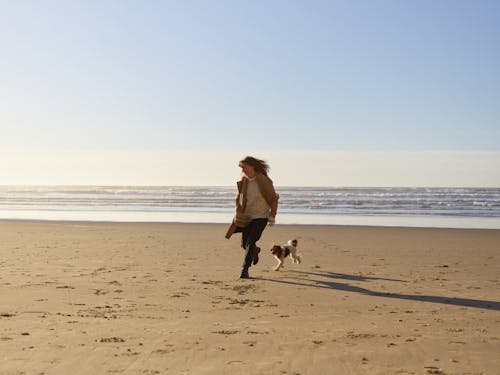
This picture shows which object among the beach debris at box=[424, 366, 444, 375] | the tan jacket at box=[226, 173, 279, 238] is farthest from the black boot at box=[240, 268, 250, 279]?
the beach debris at box=[424, 366, 444, 375]

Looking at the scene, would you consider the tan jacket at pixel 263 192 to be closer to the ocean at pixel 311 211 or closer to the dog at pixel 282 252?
the dog at pixel 282 252

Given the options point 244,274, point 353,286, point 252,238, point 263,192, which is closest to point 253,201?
point 263,192

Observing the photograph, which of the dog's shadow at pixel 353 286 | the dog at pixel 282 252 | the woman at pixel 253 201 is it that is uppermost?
the woman at pixel 253 201

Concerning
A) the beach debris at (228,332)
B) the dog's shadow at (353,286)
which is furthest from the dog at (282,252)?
the beach debris at (228,332)

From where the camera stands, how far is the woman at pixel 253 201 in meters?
9.45

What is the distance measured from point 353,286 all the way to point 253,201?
2035 millimetres

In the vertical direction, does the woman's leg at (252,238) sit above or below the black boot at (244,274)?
above

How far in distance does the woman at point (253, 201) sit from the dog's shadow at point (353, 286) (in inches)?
22.6

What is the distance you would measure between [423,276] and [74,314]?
5650mm

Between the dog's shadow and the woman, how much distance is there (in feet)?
1.88

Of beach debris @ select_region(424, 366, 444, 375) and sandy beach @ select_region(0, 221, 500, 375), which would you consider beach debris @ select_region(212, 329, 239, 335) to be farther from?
beach debris @ select_region(424, 366, 444, 375)

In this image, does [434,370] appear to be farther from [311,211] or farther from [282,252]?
[311,211]

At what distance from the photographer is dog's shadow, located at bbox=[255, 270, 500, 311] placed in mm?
7340

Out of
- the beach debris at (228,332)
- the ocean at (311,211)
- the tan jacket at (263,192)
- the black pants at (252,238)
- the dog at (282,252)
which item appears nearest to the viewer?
the beach debris at (228,332)
